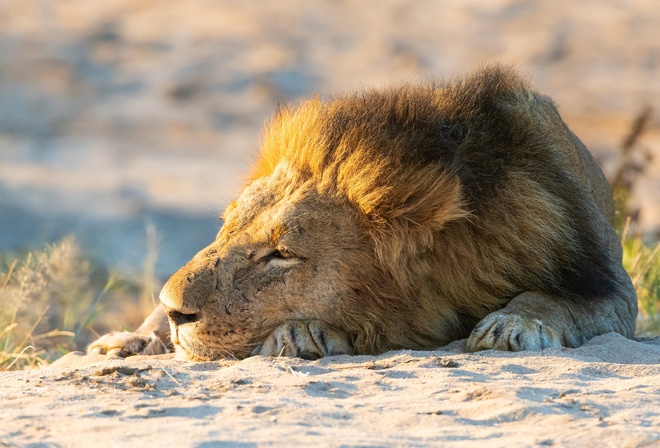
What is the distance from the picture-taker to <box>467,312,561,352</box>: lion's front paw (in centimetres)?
411

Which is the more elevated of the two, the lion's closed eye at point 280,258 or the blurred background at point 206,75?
the blurred background at point 206,75

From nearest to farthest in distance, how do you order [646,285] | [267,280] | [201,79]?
[267,280]
[646,285]
[201,79]

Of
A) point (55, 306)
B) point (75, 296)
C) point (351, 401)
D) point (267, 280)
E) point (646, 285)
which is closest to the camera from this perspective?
point (351, 401)

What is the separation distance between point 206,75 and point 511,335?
1147cm

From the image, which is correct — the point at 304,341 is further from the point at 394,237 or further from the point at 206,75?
the point at 206,75

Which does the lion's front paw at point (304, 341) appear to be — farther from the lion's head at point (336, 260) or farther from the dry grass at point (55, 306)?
the dry grass at point (55, 306)

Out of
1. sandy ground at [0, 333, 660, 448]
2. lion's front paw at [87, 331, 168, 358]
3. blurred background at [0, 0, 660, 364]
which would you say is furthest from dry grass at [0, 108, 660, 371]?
blurred background at [0, 0, 660, 364]

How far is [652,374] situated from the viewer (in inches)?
149

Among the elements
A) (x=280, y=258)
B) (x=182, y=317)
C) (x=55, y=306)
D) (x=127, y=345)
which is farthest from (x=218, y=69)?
(x=182, y=317)

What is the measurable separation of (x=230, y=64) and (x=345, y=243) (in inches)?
438

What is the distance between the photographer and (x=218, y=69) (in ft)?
49.6

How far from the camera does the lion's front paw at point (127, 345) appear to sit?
4906 mm

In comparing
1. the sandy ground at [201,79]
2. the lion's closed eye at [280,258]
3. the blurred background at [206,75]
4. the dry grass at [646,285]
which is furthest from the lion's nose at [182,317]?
the blurred background at [206,75]

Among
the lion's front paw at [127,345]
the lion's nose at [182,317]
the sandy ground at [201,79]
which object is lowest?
the lion's front paw at [127,345]
